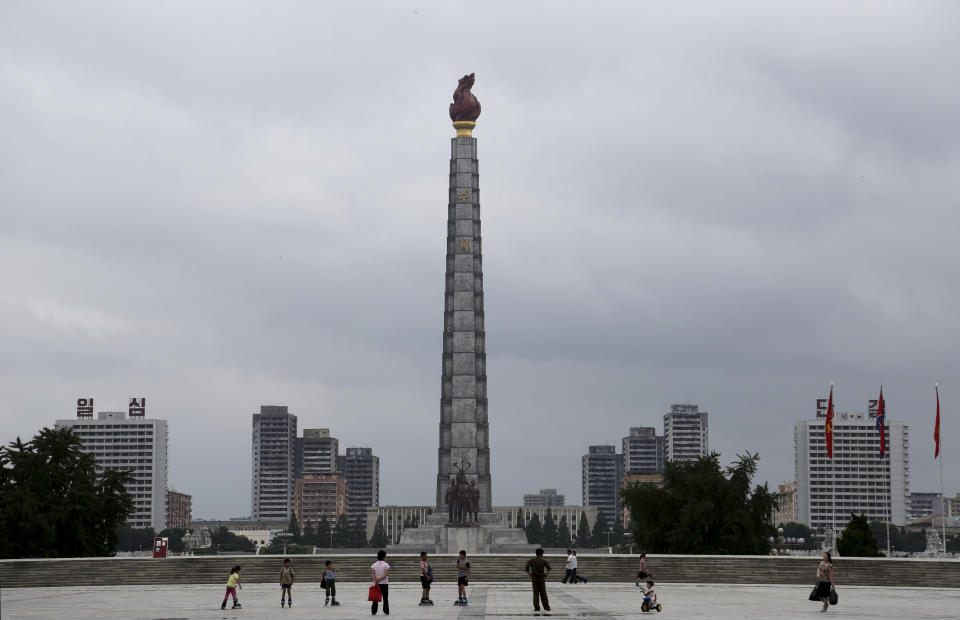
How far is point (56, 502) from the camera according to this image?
6247 centimetres

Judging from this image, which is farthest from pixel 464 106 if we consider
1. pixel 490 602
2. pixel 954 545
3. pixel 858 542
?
pixel 954 545

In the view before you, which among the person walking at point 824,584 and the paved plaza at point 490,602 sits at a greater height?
the person walking at point 824,584

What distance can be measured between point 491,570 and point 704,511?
18567 millimetres

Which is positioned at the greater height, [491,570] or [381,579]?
[381,579]

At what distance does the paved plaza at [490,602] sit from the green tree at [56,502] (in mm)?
18732

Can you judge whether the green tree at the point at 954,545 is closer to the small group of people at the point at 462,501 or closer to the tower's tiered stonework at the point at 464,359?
the tower's tiered stonework at the point at 464,359

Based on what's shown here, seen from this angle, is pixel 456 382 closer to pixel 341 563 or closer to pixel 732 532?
pixel 732 532

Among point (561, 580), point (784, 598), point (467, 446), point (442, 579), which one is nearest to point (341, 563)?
point (442, 579)

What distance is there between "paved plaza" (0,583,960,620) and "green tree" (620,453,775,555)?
1895cm

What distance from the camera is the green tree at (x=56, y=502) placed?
61.0 metres

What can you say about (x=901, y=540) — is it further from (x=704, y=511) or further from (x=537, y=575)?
(x=537, y=575)

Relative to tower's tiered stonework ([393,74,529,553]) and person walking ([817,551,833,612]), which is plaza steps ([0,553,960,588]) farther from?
tower's tiered stonework ([393,74,529,553])

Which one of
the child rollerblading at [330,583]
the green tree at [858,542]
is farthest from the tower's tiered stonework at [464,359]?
the child rollerblading at [330,583]

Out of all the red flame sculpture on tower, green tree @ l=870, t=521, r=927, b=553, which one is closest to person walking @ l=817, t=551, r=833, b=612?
the red flame sculpture on tower
